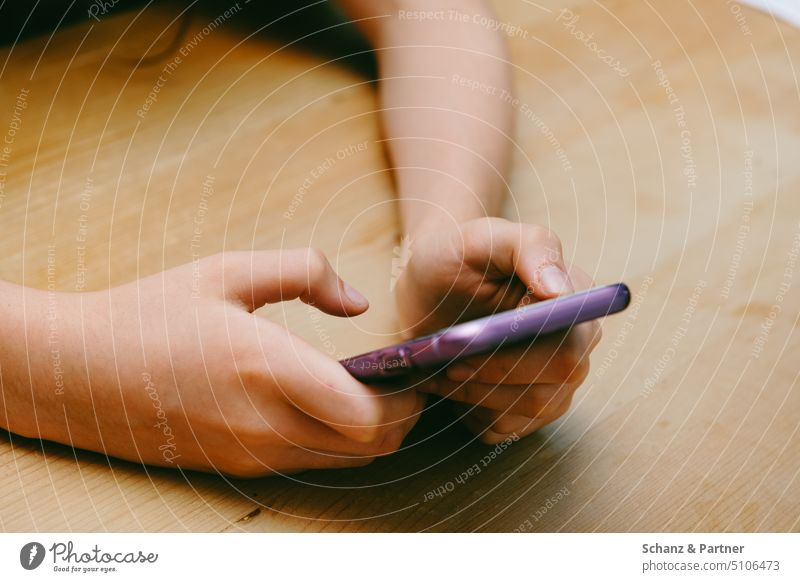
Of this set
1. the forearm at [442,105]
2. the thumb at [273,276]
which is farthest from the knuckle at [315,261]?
the forearm at [442,105]

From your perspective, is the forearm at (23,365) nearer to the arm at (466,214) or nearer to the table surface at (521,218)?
the table surface at (521,218)

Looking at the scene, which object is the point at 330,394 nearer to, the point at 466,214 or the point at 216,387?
the point at 216,387

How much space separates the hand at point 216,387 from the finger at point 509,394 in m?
0.02

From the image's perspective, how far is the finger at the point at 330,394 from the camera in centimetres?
31

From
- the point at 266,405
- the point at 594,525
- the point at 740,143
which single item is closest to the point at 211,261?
the point at 266,405

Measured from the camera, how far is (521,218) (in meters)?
0.46

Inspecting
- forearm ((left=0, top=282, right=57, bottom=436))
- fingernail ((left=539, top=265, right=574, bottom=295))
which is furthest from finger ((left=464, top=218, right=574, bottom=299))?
forearm ((left=0, top=282, right=57, bottom=436))

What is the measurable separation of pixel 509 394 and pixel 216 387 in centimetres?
12

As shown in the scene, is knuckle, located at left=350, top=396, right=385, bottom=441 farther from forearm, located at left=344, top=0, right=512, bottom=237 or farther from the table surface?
forearm, located at left=344, top=0, right=512, bottom=237

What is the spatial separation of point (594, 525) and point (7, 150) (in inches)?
15.4

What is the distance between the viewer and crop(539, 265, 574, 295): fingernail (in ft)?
1.02

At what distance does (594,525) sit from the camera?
1.05 feet

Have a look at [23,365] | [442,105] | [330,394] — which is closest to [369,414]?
[330,394]

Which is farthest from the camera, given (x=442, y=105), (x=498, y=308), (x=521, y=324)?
(x=442, y=105)
